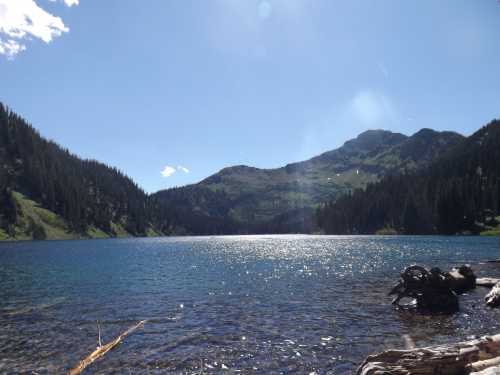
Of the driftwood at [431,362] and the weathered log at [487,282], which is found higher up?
the driftwood at [431,362]

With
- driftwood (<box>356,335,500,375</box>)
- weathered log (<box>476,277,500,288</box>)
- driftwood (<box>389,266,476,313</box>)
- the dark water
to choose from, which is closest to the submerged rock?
the dark water

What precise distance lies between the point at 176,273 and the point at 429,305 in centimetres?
3860

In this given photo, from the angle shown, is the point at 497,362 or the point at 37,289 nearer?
the point at 497,362

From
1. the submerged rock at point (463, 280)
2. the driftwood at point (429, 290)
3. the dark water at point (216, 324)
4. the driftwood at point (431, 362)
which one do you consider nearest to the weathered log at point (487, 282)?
the dark water at point (216, 324)

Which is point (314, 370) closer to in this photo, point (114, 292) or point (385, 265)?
point (114, 292)

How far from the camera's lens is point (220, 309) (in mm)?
32031

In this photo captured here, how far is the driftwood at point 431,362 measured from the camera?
12.9m

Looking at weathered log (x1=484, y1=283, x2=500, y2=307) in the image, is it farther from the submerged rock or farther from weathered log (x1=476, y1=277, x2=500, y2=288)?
weathered log (x1=476, y1=277, x2=500, y2=288)

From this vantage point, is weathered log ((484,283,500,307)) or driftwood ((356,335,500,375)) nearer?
driftwood ((356,335,500,375))

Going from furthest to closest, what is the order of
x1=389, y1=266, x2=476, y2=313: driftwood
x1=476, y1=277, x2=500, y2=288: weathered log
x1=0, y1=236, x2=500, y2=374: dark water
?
x1=476, y1=277, x2=500, y2=288: weathered log
x1=389, y1=266, x2=476, y2=313: driftwood
x1=0, y1=236, x2=500, y2=374: dark water

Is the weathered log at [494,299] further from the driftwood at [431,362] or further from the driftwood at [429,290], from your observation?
the driftwood at [431,362]

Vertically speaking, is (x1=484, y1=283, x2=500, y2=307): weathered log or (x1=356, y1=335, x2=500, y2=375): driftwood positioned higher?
(x1=356, y1=335, x2=500, y2=375): driftwood

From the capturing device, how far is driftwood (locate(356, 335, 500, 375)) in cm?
1291

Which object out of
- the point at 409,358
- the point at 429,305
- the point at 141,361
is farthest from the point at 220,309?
the point at 409,358
